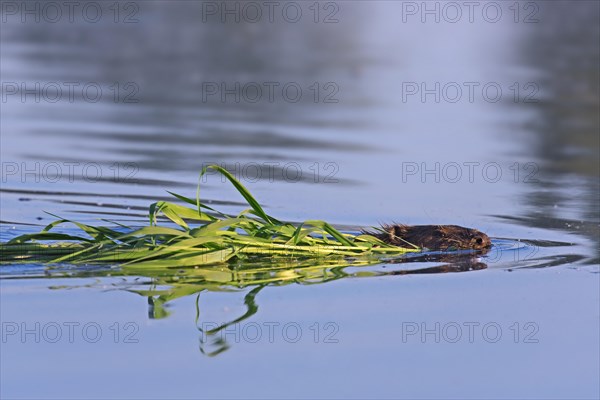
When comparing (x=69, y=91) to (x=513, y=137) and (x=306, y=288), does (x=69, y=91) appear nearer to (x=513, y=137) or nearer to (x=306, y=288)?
(x=513, y=137)

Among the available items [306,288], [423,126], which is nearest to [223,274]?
[306,288]

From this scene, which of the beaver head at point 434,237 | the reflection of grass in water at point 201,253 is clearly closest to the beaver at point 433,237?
the beaver head at point 434,237

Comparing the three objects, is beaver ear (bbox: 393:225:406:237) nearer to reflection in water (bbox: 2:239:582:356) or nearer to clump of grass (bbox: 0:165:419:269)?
reflection in water (bbox: 2:239:582:356)

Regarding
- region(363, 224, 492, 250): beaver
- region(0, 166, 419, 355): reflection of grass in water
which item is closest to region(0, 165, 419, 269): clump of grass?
region(0, 166, 419, 355): reflection of grass in water

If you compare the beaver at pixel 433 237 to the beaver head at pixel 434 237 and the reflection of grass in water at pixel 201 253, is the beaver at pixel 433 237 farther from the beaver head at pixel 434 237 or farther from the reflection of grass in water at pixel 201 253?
the reflection of grass in water at pixel 201 253

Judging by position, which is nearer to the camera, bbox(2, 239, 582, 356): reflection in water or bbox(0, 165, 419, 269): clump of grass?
bbox(2, 239, 582, 356): reflection in water

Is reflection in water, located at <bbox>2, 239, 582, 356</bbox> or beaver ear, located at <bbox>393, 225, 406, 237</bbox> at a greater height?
beaver ear, located at <bbox>393, 225, 406, 237</bbox>

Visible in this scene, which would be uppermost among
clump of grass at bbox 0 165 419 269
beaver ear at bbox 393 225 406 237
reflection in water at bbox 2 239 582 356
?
beaver ear at bbox 393 225 406 237
